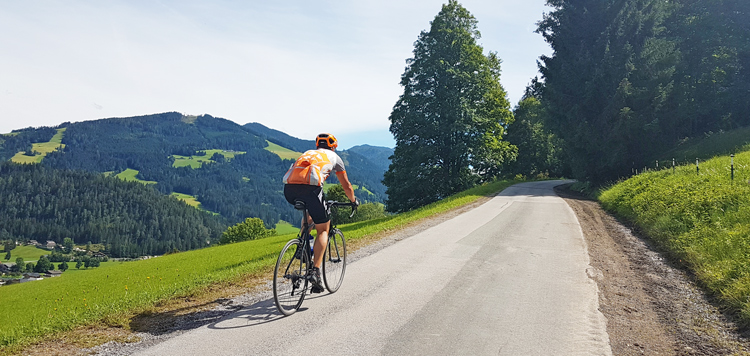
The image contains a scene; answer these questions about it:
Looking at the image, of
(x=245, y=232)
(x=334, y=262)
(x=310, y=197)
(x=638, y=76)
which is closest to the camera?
(x=310, y=197)

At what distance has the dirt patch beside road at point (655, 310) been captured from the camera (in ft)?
14.8

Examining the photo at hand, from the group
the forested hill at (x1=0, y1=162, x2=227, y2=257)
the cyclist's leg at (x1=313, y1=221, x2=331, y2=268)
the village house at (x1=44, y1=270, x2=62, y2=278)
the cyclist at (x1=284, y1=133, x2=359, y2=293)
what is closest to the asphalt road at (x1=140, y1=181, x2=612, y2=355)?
the cyclist's leg at (x1=313, y1=221, x2=331, y2=268)

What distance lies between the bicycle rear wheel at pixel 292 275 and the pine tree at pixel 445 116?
2499 cm

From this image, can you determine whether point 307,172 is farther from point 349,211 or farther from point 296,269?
point 349,211

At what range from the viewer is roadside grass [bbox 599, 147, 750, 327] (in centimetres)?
636

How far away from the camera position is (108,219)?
177m

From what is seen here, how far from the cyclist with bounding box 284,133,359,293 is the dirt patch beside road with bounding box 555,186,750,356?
3.62 meters

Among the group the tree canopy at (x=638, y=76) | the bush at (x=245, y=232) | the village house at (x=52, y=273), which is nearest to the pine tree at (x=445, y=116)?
the tree canopy at (x=638, y=76)

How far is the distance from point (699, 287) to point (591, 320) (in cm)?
298

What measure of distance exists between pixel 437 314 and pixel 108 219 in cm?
20656

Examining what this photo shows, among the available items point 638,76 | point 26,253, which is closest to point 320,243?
point 638,76

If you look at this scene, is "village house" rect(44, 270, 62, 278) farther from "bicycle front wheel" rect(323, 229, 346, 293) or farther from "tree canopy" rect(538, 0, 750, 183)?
"bicycle front wheel" rect(323, 229, 346, 293)

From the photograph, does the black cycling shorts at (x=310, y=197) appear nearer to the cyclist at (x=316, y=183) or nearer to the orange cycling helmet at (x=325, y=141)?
the cyclist at (x=316, y=183)

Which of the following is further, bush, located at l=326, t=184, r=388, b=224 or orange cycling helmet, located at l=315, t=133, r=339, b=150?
bush, located at l=326, t=184, r=388, b=224
